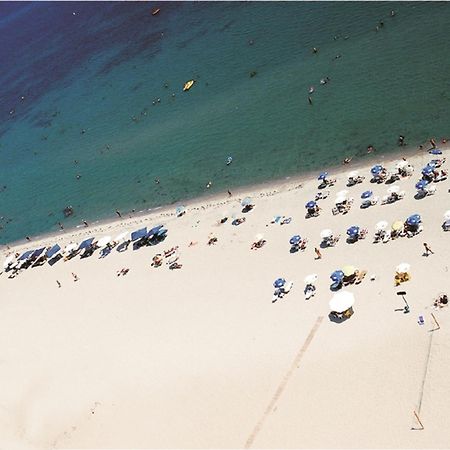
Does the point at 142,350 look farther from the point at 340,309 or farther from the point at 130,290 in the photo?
the point at 340,309

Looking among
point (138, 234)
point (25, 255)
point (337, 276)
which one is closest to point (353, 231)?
point (337, 276)

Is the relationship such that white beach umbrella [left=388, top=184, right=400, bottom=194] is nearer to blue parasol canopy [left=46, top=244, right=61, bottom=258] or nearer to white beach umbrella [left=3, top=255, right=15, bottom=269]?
blue parasol canopy [left=46, top=244, right=61, bottom=258]

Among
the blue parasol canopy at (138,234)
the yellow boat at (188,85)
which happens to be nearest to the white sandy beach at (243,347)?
the blue parasol canopy at (138,234)

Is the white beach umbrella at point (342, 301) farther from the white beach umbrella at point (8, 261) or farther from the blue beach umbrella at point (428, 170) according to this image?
the white beach umbrella at point (8, 261)

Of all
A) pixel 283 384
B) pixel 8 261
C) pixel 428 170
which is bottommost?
pixel 283 384

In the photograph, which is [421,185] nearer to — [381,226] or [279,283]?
[381,226]

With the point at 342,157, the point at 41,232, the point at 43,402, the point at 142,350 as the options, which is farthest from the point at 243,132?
the point at 43,402

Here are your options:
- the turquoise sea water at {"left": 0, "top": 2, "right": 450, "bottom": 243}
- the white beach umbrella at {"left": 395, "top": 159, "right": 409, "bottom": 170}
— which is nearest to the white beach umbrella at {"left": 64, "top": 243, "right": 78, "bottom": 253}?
the turquoise sea water at {"left": 0, "top": 2, "right": 450, "bottom": 243}
